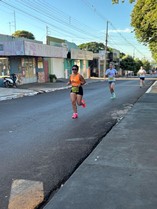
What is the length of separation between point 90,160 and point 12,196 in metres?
1.64

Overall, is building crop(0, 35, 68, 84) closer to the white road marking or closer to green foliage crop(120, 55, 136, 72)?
the white road marking

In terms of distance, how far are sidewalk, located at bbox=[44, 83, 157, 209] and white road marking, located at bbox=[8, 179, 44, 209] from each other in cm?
22

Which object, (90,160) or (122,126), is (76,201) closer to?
(90,160)

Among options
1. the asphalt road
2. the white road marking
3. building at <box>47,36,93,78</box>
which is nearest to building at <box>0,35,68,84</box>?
building at <box>47,36,93,78</box>

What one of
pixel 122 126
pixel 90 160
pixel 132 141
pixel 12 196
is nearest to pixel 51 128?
pixel 122 126

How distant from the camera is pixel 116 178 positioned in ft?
13.6

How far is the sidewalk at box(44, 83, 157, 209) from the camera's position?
11.2 ft

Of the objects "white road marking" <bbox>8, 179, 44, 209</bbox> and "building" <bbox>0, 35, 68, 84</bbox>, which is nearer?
"white road marking" <bbox>8, 179, 44, 209</bbox>

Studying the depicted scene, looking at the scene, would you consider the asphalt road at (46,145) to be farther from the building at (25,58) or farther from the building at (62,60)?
the building at (62,60)

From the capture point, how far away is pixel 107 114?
33.3ft

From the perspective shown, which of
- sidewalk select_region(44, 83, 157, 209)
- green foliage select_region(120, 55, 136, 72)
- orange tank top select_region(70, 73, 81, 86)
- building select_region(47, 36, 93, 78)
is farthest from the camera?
green foliage select_region(120, 55, 136, 72)

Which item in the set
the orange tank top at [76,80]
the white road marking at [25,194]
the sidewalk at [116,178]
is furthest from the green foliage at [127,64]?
the white road marking at [25,194]

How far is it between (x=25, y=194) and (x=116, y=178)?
4.15ft

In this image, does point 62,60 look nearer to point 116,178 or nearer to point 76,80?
point 76,80
